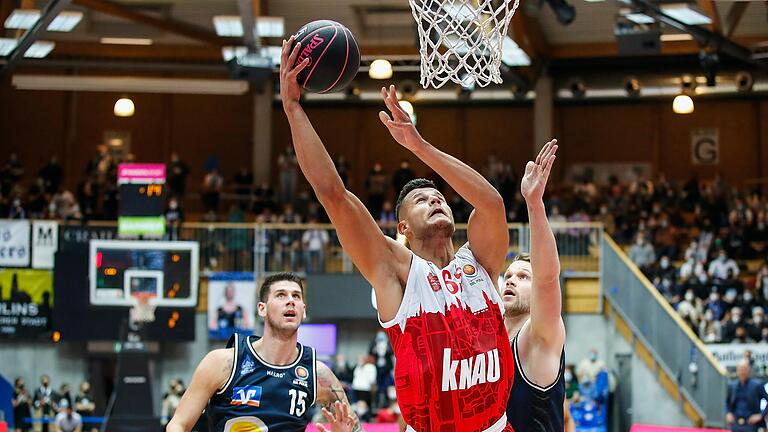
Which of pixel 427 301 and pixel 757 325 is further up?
pixel 427 301

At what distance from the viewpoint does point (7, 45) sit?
2327 centimetres

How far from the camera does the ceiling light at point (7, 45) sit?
2291 centimetres

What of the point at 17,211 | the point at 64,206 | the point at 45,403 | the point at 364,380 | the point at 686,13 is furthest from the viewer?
the point at 64,206

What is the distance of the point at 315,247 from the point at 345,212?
18.6 metres

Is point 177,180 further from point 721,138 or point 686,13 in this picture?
point 721,138

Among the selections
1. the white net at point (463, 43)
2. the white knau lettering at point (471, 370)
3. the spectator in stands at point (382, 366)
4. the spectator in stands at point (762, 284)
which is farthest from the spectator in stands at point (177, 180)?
the white knau lettering at point (471, 370)

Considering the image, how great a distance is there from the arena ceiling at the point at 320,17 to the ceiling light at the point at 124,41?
0.51ft

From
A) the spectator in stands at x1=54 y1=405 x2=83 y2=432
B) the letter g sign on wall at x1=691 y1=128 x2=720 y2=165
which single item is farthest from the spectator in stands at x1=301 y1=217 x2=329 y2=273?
the letter g sign on wall at x1=691 y1=128 x2=720 y2=165

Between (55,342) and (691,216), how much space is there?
1518 centimetres

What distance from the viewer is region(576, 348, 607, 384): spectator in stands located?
20.5 meters

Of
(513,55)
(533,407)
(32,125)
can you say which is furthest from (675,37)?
(533,407)

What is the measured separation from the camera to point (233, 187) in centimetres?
2872

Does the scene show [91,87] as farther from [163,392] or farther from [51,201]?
[163,392]

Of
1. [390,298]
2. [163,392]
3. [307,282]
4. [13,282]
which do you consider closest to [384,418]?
[307,282]
